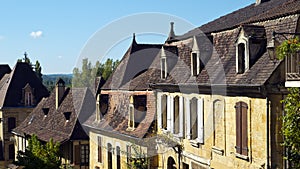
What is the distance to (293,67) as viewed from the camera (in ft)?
45.4

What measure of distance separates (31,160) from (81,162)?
4026 millimetres

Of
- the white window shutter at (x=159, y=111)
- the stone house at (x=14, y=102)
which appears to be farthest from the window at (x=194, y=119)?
the stone house at (x=14, y=102)

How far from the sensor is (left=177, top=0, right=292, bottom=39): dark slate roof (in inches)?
661

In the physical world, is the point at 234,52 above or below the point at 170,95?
above

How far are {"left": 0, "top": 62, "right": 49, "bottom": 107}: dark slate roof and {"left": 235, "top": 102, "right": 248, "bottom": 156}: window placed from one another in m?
41.4

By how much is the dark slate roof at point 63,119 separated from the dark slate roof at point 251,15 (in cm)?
1397

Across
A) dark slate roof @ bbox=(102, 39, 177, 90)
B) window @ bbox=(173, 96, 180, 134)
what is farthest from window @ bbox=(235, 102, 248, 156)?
dark slate roof @ bbox=(102, 39, 177, 90)

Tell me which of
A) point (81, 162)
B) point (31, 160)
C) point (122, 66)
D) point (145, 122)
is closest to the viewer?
point (145, 122)

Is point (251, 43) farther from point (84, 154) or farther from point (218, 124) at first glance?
point (84, 154)

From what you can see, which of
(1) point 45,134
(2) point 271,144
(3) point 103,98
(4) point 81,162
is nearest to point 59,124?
(1) point 45,134

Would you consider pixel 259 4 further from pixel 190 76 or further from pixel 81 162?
pixel 81 162

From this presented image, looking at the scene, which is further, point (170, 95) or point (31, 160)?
point (31, 160)

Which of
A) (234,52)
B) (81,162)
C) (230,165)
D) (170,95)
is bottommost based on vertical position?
(81,162)

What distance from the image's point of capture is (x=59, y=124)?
3884cm
